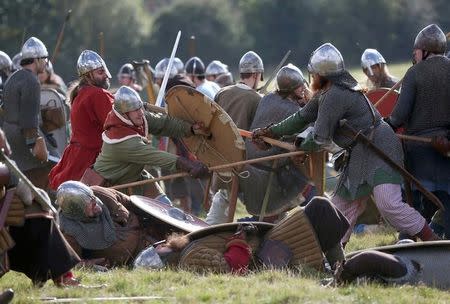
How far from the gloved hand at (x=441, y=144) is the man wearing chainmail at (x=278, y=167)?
139 cm

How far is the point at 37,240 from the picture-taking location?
26.4 ft

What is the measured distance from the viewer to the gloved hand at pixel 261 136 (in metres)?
10.6

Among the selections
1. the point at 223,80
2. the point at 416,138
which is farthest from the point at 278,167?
the point at 223,80

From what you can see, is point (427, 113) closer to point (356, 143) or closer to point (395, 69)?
point (356, 143)

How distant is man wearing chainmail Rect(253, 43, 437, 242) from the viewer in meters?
9.58

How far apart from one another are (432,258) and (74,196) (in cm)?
252

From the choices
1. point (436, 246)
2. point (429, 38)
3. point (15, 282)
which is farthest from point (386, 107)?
point (15, 282)

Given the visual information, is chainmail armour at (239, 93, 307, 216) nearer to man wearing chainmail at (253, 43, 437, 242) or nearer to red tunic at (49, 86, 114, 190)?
red tunic at (49, 86, 114, 190)

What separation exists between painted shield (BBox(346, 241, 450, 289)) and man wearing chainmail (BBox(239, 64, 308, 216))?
9.60 feet

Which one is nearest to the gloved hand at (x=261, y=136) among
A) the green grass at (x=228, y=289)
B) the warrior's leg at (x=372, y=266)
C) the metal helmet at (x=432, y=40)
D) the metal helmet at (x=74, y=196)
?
the metal helmet at (x=432, y=40)

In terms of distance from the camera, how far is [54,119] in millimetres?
13258

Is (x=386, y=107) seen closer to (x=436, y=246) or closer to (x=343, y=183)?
(x=343, y=183)

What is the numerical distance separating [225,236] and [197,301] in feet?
4.52

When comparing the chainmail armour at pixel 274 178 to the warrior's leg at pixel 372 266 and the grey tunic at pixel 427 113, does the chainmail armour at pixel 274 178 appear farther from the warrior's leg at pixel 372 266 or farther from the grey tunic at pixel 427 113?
the warrior's leg at pixel 372 266
